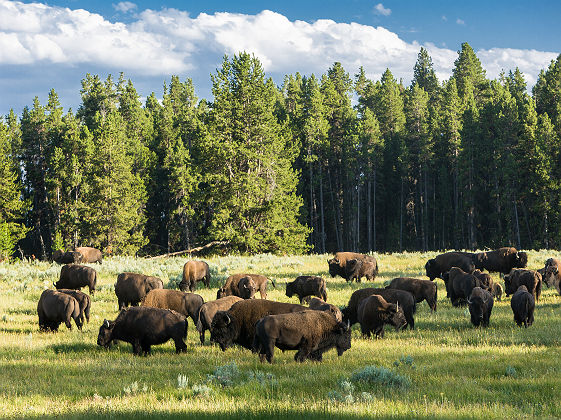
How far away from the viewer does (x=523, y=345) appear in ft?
40.8

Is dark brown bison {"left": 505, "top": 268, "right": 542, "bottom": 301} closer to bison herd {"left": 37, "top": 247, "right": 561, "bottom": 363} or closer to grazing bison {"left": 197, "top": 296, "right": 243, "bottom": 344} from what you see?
bison herd {"left": 37, "top": 247, "right": 561, "bottom": 363}

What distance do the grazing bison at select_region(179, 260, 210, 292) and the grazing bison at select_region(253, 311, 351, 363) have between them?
11529mm

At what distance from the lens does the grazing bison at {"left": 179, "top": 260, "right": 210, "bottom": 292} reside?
2236cm

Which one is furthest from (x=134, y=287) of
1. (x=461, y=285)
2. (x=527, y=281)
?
(x=527, y=281)

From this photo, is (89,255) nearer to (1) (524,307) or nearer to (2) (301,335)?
(2) (301,335)

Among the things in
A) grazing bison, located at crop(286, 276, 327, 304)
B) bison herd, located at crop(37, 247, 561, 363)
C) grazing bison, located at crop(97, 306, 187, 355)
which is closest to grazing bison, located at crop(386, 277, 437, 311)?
bison herd, located at crop(37, 247, 561, 363)

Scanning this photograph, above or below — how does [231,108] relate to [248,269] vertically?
above

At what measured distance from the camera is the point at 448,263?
81.2ft

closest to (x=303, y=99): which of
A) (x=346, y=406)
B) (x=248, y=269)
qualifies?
(x=248, y=269)

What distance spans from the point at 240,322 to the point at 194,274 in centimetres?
1150

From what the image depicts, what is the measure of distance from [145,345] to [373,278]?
16.4 metres

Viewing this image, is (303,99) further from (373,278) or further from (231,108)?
(373,278)

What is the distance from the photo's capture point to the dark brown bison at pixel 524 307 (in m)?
14.7

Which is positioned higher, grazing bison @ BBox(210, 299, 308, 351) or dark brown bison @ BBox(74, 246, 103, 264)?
dark brown bison @ BBox(74, 246, 103, 264)
